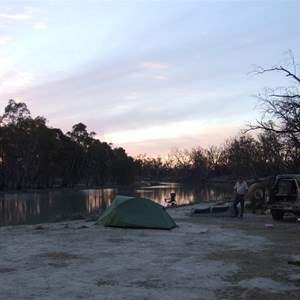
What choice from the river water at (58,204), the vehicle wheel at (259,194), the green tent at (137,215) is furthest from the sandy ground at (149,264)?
the vehicle wheel at (259,194)

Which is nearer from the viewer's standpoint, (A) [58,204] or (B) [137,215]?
(B) [137,215]

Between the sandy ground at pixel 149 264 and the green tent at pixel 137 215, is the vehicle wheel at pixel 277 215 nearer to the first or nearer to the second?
the sandy ground at pixel 149 264

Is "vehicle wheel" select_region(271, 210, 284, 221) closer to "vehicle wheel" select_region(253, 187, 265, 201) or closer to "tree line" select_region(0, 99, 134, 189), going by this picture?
"vehicle wheel" select_region(253, 187, 265, 201)

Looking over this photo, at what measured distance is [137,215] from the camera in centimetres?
1472

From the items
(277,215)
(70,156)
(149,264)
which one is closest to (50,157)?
(70,156)

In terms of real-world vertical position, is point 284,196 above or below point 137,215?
above

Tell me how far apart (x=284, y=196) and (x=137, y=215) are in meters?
6.61

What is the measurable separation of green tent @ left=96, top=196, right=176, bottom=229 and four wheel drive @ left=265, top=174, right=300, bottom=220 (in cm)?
505

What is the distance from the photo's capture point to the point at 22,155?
249 ft

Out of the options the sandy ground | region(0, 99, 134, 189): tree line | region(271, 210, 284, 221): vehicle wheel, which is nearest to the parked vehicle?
region(271, 210, 284, 221): vehicle wheel

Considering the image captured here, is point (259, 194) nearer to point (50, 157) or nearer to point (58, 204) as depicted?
point (58, 204)

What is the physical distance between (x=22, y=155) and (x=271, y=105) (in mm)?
55291

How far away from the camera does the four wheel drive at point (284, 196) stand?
680 inches

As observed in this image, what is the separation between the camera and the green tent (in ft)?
Result: 47.4
